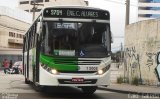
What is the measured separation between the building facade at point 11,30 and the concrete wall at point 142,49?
51.2 meters

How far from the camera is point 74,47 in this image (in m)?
16.0

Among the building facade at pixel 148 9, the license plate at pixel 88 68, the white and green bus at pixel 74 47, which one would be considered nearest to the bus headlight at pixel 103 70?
the white and green bus at pixel 74 47

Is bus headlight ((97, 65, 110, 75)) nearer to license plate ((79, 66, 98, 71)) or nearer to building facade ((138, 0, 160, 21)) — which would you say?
license plate ((79, 66, 98, 71))

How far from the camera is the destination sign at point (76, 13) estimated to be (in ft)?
53.6

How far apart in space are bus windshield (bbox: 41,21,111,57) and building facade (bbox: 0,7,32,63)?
5977 centimetres

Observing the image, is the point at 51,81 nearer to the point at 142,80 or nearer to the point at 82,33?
the point at 82,33

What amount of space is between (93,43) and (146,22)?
8206 millimetres

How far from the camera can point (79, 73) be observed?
52.4 feet

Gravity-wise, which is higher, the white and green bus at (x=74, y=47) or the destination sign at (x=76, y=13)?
the destination sign at (x=76, y=13)

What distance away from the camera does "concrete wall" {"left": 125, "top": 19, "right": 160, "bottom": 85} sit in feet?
75.0

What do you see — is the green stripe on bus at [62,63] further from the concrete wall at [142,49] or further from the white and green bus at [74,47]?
the concrete wall at [142,49]

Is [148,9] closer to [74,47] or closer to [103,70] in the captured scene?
[103,70]

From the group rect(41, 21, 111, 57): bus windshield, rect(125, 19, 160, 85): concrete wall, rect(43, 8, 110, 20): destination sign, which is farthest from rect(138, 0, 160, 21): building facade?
rect(41, 21, 111, 57): bus windshield

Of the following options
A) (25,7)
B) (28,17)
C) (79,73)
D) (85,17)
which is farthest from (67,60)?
(25,7)
